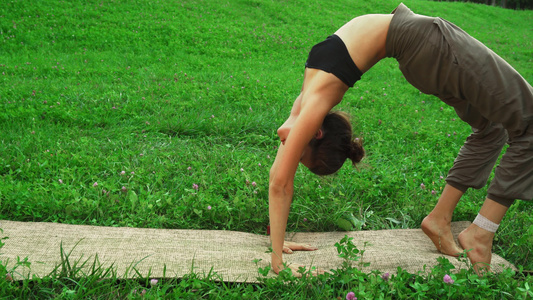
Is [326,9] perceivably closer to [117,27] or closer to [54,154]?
[117,27]

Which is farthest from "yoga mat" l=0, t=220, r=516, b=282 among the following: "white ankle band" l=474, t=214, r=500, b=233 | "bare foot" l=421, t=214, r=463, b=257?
"white ankle band" l=474, t=214, r=500, b=233

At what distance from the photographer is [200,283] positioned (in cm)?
221

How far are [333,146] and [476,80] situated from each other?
827 millimetres

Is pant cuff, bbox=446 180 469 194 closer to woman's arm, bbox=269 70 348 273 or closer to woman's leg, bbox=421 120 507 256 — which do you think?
woman's leg, bbox=421 120 507 256

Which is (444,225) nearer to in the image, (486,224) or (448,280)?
(486,224)

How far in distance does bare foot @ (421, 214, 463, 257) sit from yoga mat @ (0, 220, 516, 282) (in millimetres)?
59

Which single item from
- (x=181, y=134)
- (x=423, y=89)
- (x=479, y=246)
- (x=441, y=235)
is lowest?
(x=181, y=134)

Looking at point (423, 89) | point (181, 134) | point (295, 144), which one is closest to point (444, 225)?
point (423, 89)

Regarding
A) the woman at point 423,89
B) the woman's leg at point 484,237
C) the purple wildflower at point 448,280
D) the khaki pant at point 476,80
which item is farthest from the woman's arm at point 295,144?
the woman's leg at point 484,237

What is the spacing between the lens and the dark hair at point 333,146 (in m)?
2.59

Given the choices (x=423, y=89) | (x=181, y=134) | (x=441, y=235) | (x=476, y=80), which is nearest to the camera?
(x=476, y=80)

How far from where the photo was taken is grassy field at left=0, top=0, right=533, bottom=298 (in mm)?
3137

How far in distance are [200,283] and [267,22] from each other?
10.1 metres

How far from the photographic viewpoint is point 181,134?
15.2ft
